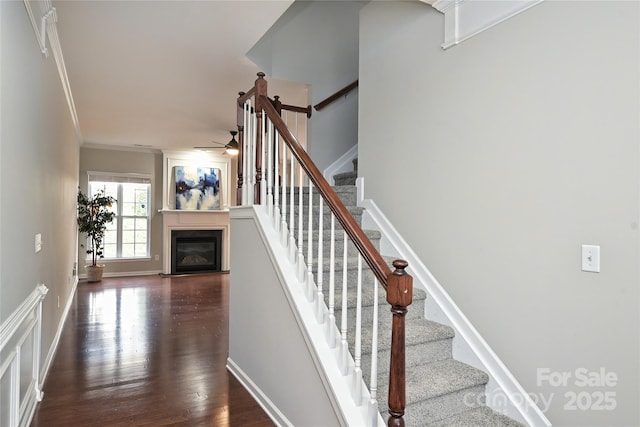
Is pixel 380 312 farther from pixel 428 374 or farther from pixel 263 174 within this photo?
pixel 263 174

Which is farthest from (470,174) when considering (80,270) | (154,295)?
(80,270)

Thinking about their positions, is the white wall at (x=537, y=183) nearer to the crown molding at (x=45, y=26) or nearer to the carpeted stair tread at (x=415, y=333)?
the carpeted stair tread at (x=415, y=333)

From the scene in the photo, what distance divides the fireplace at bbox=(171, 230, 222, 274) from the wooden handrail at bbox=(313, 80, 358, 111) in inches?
205

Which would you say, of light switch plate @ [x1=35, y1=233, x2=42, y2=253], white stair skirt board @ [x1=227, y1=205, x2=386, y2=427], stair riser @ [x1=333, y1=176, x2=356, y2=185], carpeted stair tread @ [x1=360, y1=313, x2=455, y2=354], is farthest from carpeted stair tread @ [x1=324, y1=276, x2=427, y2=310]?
light switch plate @ [x1=35, y1=233, x2=42, y2=253]

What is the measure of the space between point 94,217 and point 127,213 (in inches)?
36.3

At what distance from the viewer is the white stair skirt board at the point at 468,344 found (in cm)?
198

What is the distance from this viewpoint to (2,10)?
158 cm

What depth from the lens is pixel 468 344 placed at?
2.26 m

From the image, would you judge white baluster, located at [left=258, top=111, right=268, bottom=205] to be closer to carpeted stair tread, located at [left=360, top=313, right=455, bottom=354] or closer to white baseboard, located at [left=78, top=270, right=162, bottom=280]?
carpeted stair tread, located at [left=360, top=313, right=455, bottom=354]

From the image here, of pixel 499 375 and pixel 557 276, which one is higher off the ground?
pixel 557 276

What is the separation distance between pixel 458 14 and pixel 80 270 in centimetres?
799

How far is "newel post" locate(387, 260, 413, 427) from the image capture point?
150 centimetres

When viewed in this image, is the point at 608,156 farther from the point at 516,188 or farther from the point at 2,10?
the point at 2,10

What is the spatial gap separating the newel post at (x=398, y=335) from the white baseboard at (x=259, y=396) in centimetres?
96
